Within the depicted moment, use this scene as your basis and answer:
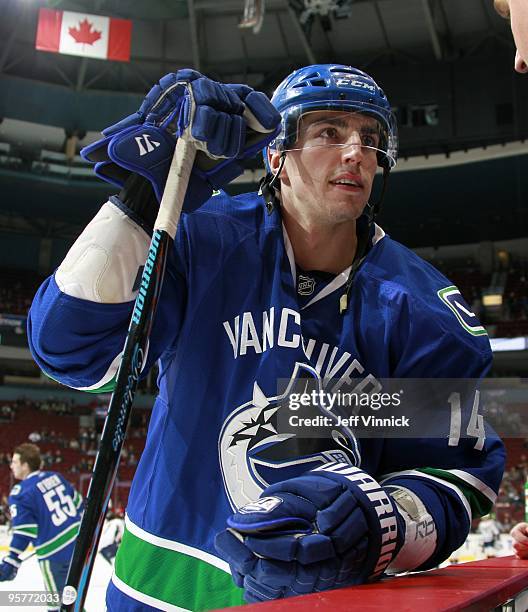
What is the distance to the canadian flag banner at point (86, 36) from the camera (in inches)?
479

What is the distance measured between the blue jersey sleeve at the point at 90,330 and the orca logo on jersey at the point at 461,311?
53cm

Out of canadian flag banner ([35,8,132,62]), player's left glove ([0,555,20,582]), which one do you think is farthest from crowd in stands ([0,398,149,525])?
player's left glove ([0,555,20,582])

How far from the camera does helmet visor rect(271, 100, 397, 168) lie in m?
1.56

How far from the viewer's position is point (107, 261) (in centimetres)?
124

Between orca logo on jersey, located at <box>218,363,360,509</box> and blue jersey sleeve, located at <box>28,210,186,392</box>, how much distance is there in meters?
0.22

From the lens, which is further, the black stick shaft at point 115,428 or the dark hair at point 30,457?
the dark hair at point 30,457

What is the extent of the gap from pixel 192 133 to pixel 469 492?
0.78 meters

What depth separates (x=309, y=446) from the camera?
51.5 inches

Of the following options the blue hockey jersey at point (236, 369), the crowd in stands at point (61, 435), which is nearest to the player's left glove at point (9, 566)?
the blue hockey jersey at point (236, 369)

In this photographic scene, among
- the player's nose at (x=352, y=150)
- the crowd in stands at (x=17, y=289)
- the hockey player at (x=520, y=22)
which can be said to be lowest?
the hockey player at (x=520, y=22)

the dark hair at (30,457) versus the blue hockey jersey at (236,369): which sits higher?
the blue hockey jersey at (236,369)

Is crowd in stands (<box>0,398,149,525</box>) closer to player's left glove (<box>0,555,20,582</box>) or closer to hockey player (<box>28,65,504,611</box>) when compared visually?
player's left glove (<box>0,555,20,582</box>)

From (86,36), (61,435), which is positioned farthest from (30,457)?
(61,435)

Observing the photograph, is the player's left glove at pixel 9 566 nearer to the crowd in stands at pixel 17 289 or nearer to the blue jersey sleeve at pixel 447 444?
the blue jersey sleeve at pixel 447 444
